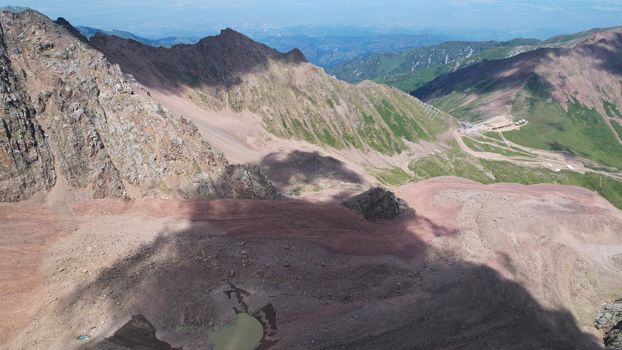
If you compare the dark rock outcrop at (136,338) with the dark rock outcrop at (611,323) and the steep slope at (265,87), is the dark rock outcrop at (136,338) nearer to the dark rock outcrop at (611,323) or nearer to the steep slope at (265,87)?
the dark rock outcrop at (611,323)

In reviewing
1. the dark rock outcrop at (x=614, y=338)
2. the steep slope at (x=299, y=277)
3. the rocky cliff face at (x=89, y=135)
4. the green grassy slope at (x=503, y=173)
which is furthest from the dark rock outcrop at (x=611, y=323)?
the green grassy slope at (x=503, y=173)

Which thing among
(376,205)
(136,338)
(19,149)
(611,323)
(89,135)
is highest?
(89,135)

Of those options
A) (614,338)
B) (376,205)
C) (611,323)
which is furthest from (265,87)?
(614,338)

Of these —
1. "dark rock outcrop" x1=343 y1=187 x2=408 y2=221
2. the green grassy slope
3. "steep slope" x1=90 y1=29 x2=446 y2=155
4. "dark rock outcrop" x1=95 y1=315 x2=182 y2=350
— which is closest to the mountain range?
"dark rock outcrop" x1=95 y1=315 x2=182 y2=350

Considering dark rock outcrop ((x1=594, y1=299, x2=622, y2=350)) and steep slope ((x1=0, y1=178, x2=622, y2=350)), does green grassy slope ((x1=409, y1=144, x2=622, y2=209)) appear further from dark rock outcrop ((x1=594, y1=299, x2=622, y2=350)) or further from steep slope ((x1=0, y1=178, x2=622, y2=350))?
dark rock outcrop ((x1=594, y1=299, x2=622, y2=350))

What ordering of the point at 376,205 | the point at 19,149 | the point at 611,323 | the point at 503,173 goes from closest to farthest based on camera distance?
the point at 611,323, the point at 19,149, the point at 376,205, the point at 503,173

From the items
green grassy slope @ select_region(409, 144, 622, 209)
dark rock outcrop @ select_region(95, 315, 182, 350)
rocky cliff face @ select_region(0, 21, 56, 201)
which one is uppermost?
rocky cliff face @ select_region(0, 21, 56, 201)

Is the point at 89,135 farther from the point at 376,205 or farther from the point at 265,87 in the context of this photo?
the point at 265,87
